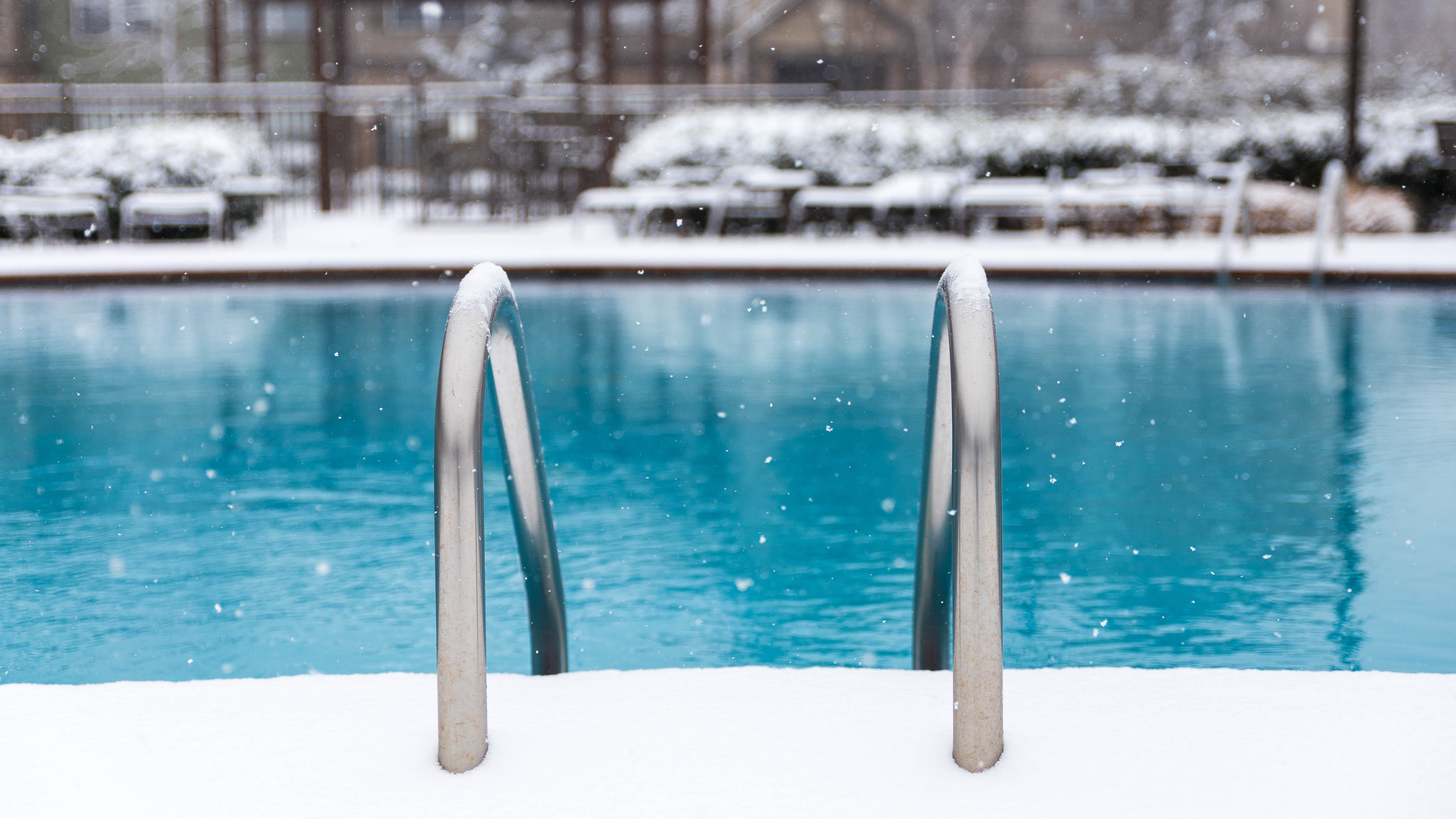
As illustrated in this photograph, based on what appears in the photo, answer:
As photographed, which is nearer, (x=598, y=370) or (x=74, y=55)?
(x=598, y=370)

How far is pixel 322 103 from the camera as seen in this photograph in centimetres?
1673

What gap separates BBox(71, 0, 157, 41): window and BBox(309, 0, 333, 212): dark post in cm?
2220

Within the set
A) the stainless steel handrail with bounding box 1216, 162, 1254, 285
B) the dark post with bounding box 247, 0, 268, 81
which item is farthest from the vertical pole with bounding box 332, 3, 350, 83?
the stainless steel handrail with bounding box 1216, 162, 1254, 285

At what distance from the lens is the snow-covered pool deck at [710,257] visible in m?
10.7

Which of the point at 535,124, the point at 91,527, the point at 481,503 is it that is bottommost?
the point at 91,527

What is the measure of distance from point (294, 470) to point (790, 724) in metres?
3.93

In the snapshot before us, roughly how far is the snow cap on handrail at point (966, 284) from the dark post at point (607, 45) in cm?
1654

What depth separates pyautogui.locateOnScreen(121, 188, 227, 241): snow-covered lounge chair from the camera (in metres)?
13.4

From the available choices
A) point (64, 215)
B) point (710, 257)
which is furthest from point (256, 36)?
point (710, 257)

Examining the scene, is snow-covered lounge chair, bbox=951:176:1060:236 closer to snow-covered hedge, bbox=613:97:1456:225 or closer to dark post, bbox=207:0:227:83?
snow-covered hedge, bbox=613:97:1456:225

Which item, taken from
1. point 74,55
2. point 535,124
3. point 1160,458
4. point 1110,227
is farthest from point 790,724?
point 74,55

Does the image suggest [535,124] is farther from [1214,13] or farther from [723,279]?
[1214,13]

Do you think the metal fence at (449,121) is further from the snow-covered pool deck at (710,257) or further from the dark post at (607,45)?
the snow-covered pool deck at (710,257)

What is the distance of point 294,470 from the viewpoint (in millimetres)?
5898
